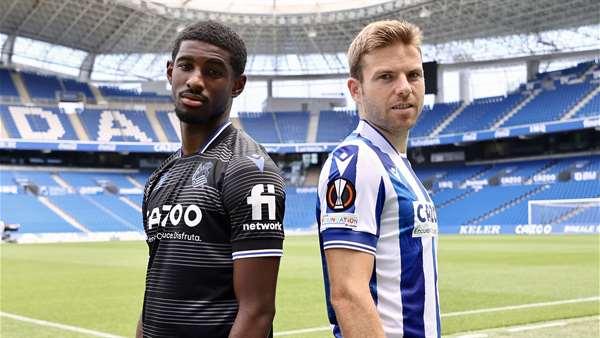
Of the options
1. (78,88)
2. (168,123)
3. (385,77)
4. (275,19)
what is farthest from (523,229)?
(78,88)

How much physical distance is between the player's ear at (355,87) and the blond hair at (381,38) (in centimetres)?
5

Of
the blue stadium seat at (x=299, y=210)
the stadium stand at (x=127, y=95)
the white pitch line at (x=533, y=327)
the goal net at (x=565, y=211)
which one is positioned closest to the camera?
the white pitch line at (x=533, y=327)

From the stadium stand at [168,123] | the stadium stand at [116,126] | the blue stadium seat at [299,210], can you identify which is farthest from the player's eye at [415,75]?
the stadium stand at [168,123]

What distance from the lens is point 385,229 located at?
9.10ft

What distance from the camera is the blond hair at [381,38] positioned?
9.59ft

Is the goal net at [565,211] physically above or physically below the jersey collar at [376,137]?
above

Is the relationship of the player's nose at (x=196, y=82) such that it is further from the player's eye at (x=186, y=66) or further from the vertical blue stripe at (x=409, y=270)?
the vertical blue stripe at (x=409, y=270)

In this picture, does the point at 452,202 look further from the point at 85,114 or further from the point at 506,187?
the point at 85,114

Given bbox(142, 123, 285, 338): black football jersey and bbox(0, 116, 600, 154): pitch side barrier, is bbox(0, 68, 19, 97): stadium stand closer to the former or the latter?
bbox(0, 116, 600, 154): pitch side barrier

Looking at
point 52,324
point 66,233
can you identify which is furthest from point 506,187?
point 52,324

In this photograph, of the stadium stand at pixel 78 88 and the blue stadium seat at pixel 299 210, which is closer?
the blue stadium seat at pixel 299 210

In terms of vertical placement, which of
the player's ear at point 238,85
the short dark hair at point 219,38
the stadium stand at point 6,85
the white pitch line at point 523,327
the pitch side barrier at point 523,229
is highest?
the stadium stand at point 6,85

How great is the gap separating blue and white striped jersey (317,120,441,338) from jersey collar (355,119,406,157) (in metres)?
0.07

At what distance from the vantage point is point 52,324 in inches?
392
